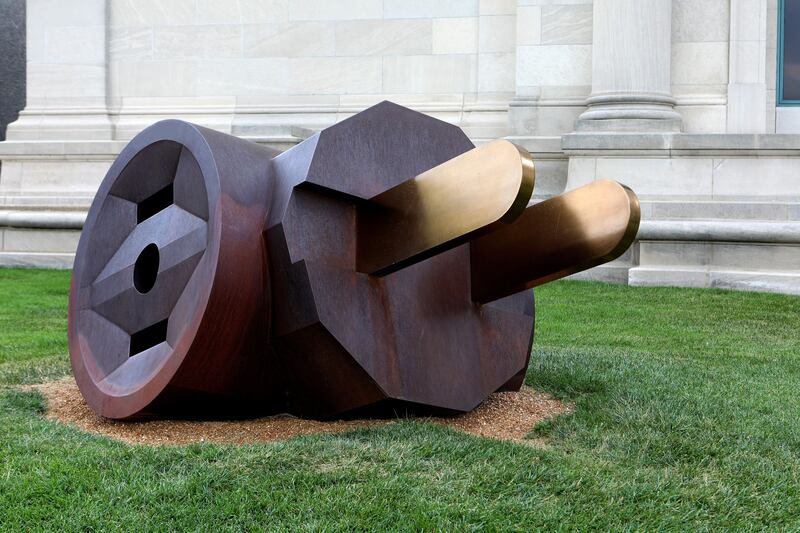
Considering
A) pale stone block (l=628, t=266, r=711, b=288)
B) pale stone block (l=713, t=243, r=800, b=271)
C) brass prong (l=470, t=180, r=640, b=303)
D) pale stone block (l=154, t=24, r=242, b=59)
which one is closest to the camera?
brass prong (l=470, t=180, r=640, b=303)

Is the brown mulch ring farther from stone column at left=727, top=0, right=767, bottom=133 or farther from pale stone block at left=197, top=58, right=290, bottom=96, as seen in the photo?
pale stone block at left=197, top=58, right=290, bottom=96

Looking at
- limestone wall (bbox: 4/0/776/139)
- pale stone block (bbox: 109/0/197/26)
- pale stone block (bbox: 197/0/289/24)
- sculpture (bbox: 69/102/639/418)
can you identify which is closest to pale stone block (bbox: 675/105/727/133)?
limestone wall (bbox: 4/0/776/139)

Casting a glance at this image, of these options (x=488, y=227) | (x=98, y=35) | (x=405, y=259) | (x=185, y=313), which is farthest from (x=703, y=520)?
(x=98, y=35)

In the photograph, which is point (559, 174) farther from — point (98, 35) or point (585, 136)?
point (98, 35)

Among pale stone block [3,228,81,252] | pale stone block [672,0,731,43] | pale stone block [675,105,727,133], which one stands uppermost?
pale stone block [672,0,731,43]

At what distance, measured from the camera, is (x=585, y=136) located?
41.5 ft

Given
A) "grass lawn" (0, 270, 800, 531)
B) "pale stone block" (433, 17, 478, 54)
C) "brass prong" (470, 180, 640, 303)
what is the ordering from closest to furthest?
1. "grass lawn" (0, 270, 800, 531)
2. "brass prong" (470, 180, 640, 303)
3. "pale stone block" (433, 17, 478, 54)

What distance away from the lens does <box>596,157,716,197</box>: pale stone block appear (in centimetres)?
1225

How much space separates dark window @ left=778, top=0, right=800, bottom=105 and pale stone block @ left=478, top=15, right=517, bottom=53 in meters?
3.74

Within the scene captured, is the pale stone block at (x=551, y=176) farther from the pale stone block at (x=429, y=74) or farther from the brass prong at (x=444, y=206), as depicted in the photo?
the brass prong at (x=444, y=206)

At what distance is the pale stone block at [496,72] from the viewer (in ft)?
47.0

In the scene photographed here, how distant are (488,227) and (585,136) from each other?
8.58 m

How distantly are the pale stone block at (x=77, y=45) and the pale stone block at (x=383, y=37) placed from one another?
381 cm

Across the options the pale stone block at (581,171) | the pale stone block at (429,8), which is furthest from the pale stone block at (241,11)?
the pale stone block at (581,171)
